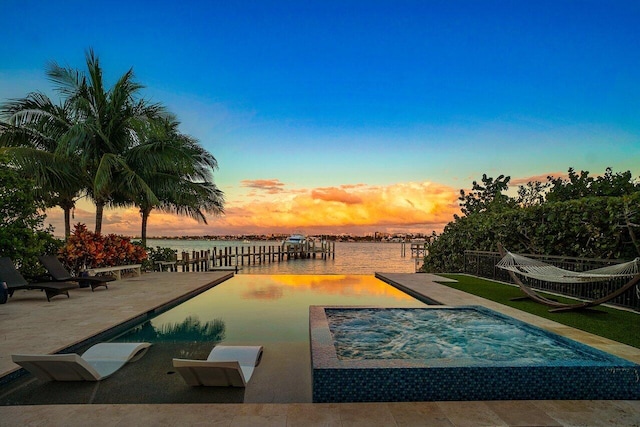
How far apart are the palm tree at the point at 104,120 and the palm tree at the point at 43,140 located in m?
0.40

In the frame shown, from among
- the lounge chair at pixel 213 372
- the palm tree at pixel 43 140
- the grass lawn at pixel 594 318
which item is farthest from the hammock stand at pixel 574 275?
the palm tree at pixel 43 140

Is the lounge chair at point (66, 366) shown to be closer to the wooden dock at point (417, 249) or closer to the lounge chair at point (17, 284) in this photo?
the lounge chair at point (17, 284)

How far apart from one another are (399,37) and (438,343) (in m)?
10.3

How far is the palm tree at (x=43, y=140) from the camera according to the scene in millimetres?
11336

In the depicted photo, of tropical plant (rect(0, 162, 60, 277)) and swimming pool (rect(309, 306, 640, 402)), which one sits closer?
swimming pool (rect(309, 306, 640, 402))

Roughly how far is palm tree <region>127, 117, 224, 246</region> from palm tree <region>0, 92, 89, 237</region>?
1852mm

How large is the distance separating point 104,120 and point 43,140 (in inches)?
74.6

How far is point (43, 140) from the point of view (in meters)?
12.5

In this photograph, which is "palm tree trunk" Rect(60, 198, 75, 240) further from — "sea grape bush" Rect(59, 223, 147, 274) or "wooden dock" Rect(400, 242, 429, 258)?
"wooden dock" Rect(400, 242, 429, 258)

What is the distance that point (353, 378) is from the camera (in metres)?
3.22

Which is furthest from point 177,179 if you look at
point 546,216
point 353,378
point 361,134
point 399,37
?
point 353,378

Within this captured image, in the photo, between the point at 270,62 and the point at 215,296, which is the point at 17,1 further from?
the point at 215,296

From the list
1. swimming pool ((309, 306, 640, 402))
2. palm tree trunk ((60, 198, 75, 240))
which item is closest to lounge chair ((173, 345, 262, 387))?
swimming pool ((309, 306, 640, 402))

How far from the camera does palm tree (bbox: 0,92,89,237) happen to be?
1134 centimetres
